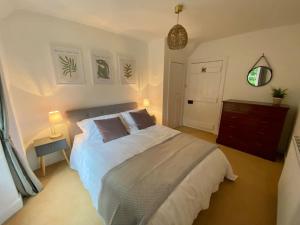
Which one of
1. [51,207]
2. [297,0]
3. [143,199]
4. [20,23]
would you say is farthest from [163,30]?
[51,207]

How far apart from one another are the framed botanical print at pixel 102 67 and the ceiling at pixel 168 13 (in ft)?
1.57

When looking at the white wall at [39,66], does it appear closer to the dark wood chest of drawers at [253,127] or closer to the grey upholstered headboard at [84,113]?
the grey upholstered headboard at [84,113]

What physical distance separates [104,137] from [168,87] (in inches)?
84.2

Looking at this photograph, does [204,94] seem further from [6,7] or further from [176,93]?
[6,7]

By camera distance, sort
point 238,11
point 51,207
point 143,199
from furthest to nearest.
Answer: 1. point 238,11
2. point 51,207
3. point 143,199

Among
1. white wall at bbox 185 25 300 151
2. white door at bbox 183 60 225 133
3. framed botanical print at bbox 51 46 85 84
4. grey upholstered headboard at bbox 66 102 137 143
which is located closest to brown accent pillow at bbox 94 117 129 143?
grey upholstered headboard at bbox 66 102 137 143

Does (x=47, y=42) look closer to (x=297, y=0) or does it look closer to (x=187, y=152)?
(x=187, y=152)

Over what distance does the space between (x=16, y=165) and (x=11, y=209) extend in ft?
1.48

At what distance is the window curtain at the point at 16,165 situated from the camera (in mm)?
1446

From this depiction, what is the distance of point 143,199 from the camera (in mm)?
1074

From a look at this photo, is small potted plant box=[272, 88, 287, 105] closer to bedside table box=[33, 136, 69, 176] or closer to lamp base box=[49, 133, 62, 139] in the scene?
bedside table box=[33, 136, 69, 176]

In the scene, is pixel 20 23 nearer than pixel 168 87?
Yes

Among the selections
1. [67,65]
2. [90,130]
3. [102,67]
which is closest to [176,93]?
[102,67]

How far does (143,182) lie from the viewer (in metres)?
1.22
